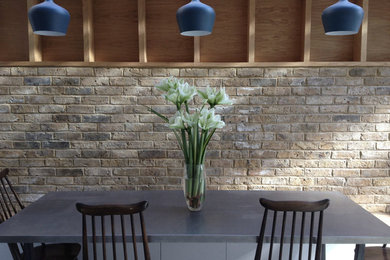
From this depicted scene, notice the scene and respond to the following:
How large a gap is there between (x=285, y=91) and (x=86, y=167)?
6.00 ft

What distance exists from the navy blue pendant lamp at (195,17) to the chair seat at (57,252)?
4.32 feet

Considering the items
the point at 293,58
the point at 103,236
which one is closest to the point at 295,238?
the point at 103,236

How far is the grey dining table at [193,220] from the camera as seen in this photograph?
57.5 inches

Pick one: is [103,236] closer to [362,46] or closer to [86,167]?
[86,167]

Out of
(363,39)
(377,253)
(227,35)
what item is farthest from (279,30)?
(377,253)

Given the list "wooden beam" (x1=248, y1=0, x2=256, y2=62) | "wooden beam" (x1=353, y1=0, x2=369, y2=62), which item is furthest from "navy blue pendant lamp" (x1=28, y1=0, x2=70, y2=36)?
"wooden beam" (x1=353, y1=0, x2=369, y2=62)

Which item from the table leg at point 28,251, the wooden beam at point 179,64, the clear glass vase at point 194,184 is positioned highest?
the wooden beam at point 179,64

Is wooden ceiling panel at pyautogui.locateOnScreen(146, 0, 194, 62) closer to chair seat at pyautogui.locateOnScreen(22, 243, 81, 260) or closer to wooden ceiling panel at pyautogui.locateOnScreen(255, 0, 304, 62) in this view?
wooden ceiling panel at pyautogui.locateOnScreen(255, 0, 304, 62)

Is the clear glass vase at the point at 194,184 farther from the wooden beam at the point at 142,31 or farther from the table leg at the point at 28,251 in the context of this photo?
the wooden beam at the point at 142,31

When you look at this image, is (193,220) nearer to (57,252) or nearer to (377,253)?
(57,252)

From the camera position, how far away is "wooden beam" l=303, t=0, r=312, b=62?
2.79 m

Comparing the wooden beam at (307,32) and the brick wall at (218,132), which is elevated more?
the wooden beam at (307,32)

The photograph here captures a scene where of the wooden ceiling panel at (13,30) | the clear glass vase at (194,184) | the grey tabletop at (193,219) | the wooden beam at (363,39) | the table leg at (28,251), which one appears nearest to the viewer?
the grey tabletop at (193,219)

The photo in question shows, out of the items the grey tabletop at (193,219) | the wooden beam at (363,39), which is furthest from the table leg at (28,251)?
the wooden beam at (363,39)
